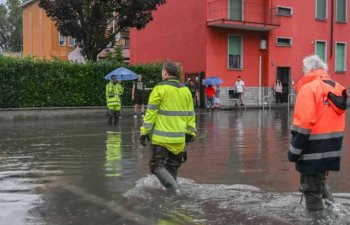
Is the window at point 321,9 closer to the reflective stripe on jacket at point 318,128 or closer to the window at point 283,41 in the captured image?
the window at point 283,41

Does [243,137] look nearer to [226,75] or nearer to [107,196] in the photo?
[107,196]

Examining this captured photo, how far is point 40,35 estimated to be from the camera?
2103 inches

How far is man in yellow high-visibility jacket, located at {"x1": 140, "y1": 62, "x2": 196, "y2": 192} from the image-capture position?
22.5 feet

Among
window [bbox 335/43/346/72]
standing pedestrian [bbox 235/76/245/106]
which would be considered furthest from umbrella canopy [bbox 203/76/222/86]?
window [bbox 335/43/346/72]

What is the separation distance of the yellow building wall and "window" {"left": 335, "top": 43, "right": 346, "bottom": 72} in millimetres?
24771

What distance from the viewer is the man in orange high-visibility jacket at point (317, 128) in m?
5.41

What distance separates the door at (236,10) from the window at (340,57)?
934 cm

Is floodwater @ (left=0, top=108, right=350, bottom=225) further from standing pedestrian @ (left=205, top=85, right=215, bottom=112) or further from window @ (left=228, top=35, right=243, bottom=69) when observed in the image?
window @ (left=228, top=35, right=243, bottom=69)


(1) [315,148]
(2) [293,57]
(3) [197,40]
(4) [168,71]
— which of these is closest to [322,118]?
(1) [315,148]

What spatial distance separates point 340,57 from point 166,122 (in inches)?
1310

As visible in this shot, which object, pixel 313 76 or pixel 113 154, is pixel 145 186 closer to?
pixel 313 76

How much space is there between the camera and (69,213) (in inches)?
240

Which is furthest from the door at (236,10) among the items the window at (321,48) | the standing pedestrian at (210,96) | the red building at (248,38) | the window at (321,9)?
the window at (321,48)

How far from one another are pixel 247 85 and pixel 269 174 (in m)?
24.7
